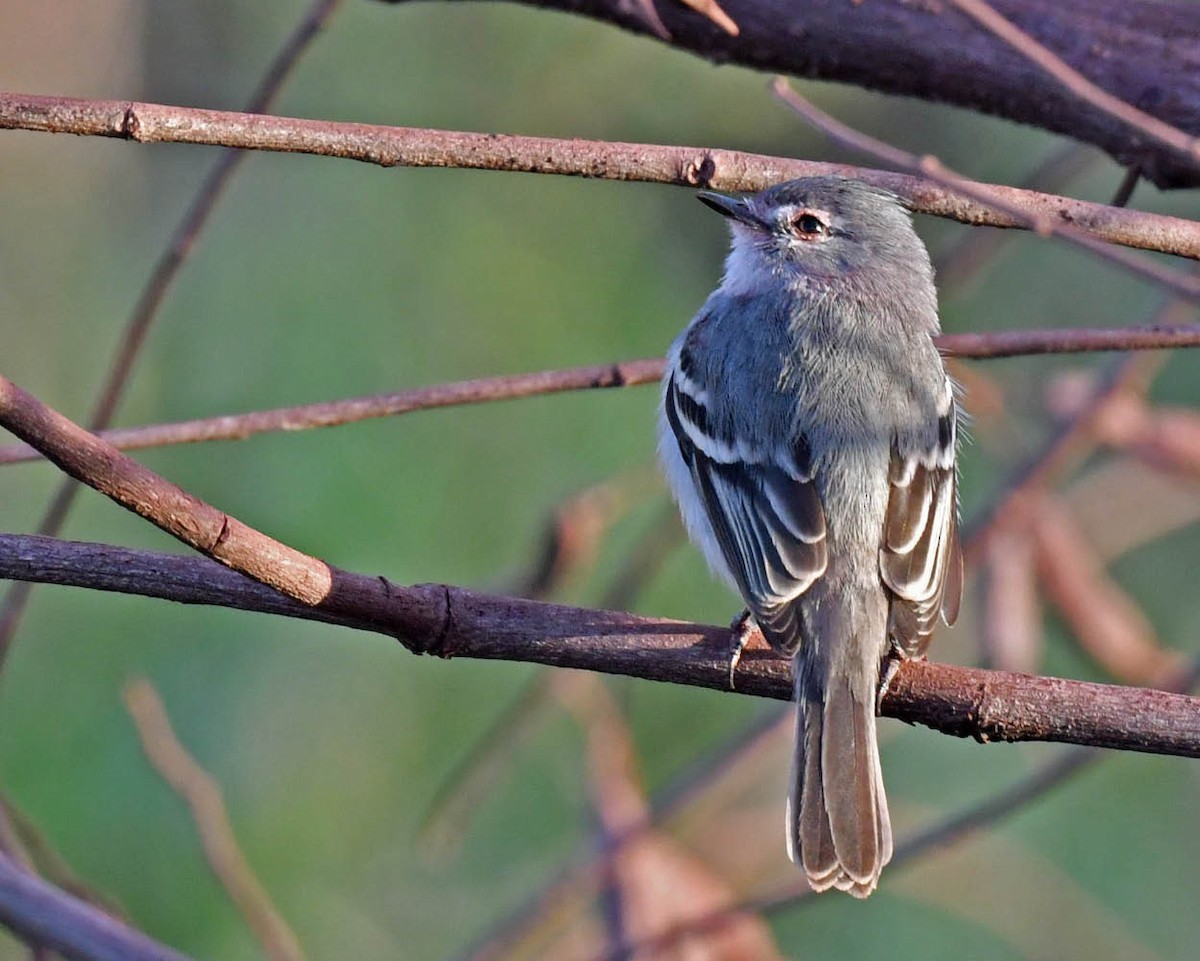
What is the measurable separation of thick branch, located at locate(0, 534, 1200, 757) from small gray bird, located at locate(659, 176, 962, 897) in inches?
19.7

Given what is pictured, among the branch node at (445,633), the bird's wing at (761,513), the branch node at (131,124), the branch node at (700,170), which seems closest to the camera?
the branch node at (131,124)

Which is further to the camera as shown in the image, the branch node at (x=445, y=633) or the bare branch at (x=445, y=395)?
the bare branch at (x=445, y=395)

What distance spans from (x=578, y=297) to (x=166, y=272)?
4.32 m

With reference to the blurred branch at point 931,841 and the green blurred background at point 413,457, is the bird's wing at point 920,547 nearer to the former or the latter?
the blurred branch at point 931,841

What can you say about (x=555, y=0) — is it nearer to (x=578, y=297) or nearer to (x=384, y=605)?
(x=384, y=605)

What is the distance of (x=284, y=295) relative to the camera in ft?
24.4

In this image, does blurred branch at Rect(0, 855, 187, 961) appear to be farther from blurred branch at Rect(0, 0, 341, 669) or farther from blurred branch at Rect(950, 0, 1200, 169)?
blurred branch at Rect(950, 0, 1200, 169)

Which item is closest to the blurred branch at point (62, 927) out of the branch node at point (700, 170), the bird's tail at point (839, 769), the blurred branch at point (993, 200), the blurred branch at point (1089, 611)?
the bird's tail at point (839, 769)

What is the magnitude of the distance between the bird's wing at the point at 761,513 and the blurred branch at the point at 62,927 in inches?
56.2

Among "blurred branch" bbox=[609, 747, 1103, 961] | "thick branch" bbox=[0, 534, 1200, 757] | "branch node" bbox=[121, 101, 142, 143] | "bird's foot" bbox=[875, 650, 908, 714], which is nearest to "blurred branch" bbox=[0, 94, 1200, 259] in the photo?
"branch node" bbox=[121, 101, 142, 143]

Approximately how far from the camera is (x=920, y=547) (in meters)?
3.56

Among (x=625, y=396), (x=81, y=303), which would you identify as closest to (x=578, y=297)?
(x=625, y=396)

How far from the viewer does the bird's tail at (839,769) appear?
10.7ft

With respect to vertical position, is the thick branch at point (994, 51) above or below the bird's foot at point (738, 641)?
above
